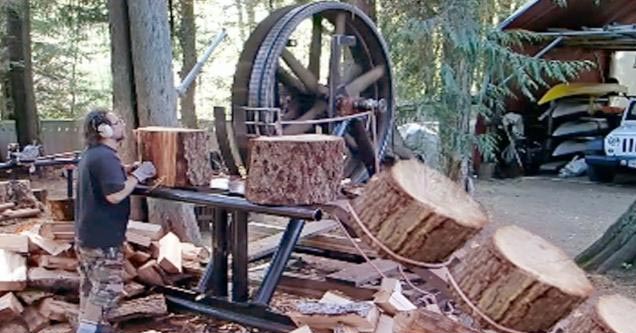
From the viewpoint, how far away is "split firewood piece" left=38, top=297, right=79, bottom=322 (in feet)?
16.3

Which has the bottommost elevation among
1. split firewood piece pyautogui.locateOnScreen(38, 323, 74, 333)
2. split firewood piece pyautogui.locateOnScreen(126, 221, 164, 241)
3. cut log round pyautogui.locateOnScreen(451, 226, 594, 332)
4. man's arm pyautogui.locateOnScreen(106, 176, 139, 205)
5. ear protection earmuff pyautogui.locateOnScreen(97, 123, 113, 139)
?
split firewood piece pyautogui.locateOnScreen(38, 323, 74, 333)

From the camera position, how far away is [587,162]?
1371 cm

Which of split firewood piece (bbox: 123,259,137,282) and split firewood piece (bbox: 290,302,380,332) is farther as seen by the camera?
split firewood piece (bbox: 123,259,137,282)

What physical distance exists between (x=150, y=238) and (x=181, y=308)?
2.12 feet

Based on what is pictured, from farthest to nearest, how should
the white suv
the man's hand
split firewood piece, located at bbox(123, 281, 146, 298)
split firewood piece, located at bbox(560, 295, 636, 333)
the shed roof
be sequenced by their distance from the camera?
the shed roof
the white suv
split firewood piece, located at bbox(123, 281, 146, 298)
the man's hand
split firewood piece, located at bbox(560, 295, 636, 333)

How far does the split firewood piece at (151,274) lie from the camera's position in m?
5.30

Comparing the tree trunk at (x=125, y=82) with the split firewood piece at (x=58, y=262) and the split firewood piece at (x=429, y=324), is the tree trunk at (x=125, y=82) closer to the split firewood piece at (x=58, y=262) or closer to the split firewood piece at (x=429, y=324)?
the split firewood piece at (x=58, y=262)

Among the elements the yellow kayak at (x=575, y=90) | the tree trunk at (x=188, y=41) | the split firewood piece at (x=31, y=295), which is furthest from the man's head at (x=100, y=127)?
the yellow kayak at (x=575, y=90)

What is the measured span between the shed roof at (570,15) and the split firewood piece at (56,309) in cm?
1038

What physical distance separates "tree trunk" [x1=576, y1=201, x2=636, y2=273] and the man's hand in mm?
4354

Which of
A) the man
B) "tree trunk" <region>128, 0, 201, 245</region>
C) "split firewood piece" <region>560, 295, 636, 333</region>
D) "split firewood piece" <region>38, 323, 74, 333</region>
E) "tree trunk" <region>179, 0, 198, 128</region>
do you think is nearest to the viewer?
"split firewood piece" <region>560, 295, 636, 333</region>

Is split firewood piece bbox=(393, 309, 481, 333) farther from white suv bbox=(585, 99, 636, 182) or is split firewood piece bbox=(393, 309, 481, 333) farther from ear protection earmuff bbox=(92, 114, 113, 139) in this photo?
white suv bbox=(585, 99, 636, 182)

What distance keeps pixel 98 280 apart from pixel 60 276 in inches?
34.0

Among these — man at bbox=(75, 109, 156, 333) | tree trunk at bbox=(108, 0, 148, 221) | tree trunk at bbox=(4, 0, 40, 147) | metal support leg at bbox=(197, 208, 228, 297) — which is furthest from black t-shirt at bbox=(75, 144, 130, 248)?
tree trunk at bbox=(4, 0, 40, 147)
